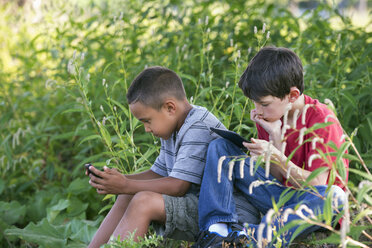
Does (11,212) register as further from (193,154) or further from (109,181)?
(193,154)

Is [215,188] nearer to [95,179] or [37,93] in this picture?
[95,179]

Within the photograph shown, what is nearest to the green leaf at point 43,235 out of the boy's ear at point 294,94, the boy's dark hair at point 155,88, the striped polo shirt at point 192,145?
the striped polo shirt at point 192,145

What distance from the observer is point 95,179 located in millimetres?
2383

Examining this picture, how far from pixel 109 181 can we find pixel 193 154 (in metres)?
0.44

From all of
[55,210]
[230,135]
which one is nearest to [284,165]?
[230,135]

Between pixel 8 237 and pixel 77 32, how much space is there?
6.57ft

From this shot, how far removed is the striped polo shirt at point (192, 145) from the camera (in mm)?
2471

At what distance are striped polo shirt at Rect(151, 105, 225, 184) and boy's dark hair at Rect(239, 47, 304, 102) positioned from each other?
0.29 m

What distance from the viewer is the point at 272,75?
7.72ft

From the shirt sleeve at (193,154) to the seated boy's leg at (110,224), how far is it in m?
0.31

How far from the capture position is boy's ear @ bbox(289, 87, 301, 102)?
93.4 inches

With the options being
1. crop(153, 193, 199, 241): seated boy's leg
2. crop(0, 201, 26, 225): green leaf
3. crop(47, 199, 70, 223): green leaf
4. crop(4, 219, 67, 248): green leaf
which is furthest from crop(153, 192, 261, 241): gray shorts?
crop(0, 201, 26, 225): green leaf

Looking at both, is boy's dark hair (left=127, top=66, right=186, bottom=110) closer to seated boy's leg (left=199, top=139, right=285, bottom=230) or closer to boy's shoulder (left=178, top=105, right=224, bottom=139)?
boy's shoulder (left=178, top=105, right=224, bottom=139)

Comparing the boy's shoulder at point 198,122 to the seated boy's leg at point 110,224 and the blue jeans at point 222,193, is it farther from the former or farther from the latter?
the seated boy's leg at point 110,224
